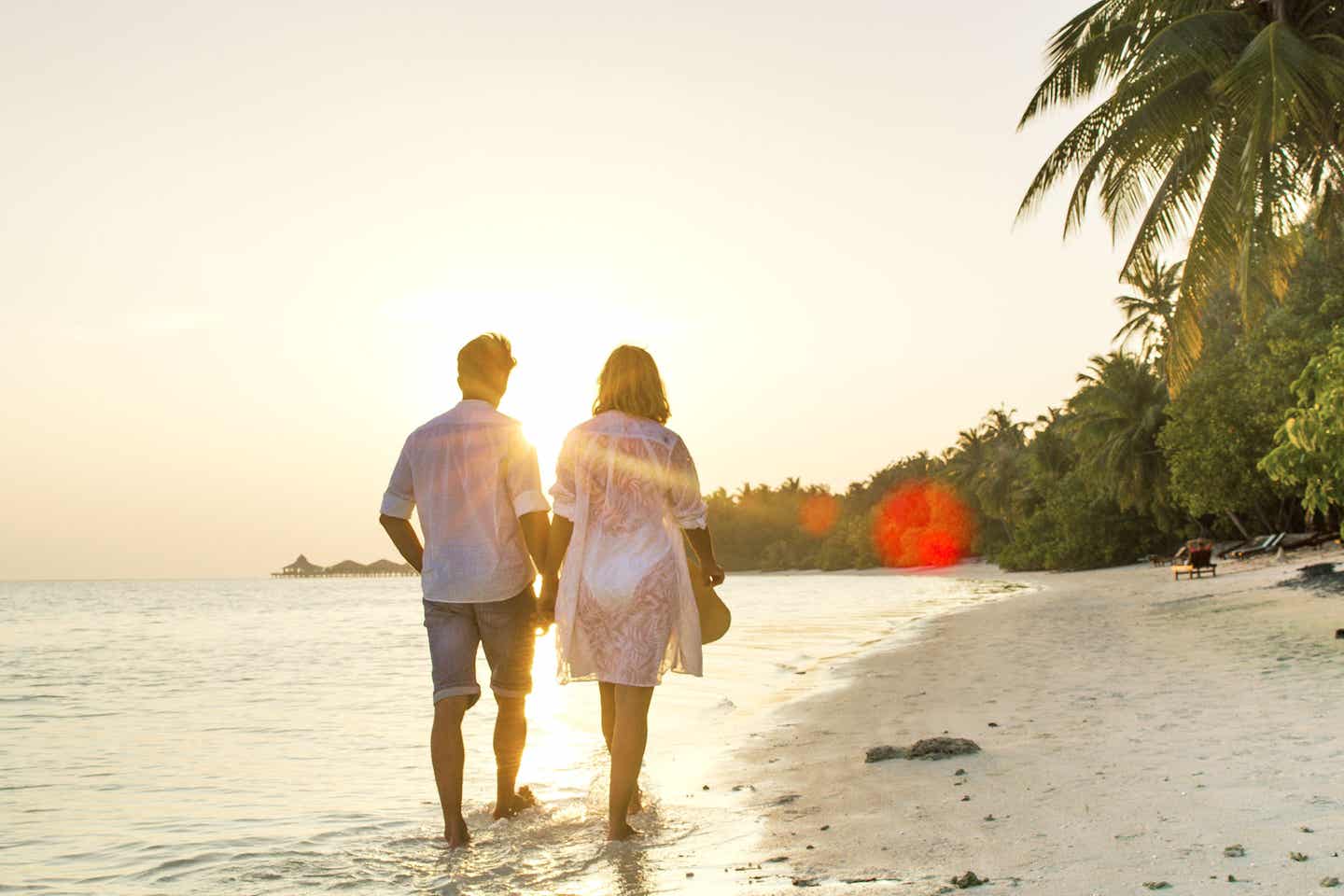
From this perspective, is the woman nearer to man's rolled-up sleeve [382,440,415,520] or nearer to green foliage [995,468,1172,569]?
man's rolled-up sleeve [382,440,415,520]

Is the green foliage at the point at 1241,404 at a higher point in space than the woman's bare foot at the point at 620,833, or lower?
higher

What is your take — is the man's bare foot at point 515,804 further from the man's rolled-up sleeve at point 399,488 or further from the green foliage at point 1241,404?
the green foliage at point 1241,404

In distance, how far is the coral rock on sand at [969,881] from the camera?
319 cm

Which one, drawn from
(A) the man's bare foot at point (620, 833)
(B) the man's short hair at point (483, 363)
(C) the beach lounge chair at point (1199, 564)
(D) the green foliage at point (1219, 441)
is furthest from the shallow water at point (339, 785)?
(D) the green foliage at point (1219, 441)

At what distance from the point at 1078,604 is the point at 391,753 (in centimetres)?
1628

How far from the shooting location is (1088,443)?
42.2 meters

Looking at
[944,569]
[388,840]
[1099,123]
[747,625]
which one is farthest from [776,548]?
[388,840]

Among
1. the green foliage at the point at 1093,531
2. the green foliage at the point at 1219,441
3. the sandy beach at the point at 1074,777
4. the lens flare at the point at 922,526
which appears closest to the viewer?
the sandy beach at the point at 1074,777

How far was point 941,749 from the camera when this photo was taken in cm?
544

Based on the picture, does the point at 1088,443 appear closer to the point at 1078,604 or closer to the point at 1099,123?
the point at 1078,604

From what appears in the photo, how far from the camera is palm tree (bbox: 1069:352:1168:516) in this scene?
40.4 m

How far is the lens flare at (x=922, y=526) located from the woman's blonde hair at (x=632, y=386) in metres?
75.6

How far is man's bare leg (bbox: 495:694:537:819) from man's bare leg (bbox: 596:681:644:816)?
33cm

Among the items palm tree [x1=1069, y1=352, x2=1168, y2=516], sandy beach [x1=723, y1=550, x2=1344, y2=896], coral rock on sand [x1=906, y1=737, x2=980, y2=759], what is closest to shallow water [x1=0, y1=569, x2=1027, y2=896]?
sandy beach [x1=723, y1=550, x2=1344, y2=896]
